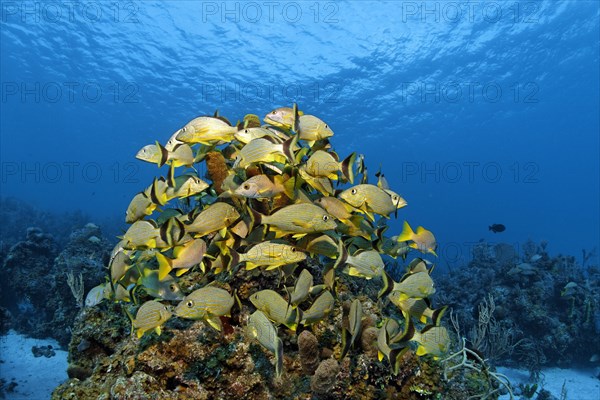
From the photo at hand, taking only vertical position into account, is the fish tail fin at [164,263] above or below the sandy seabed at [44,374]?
above

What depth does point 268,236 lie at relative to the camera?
11.5 feet

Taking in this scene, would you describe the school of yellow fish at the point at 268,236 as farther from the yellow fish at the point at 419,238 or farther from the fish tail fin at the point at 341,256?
the yellow fish at the point at 419,238

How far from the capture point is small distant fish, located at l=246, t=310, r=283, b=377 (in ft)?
9.46

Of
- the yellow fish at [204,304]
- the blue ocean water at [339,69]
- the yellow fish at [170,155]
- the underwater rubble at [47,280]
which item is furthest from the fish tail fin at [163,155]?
the blue ocean water at [339,69]

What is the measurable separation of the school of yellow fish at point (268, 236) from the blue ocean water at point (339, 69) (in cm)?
1401

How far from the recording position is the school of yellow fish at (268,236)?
3029mm

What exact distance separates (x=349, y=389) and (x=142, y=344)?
2068 mm

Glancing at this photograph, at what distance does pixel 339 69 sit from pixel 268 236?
113 feet

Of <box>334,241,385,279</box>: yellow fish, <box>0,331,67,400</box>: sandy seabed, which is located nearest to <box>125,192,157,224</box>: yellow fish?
<box>334,241,385,279</box>: yellow fish

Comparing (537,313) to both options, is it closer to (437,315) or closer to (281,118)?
(437,315)

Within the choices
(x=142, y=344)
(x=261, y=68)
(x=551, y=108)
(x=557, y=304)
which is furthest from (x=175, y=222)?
(x=551, y=108)

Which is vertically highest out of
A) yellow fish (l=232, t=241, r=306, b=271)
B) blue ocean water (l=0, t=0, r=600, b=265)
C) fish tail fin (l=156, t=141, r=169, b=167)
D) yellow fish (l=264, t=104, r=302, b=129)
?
blue ocean water (l=0, t=0, r=600, b=265)

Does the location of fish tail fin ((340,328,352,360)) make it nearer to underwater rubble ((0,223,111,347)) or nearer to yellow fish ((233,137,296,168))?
yellow fish ((233,137,296,168))

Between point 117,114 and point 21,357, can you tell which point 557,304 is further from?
point 117,114
